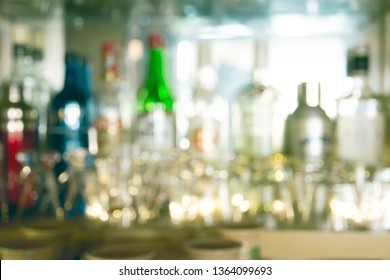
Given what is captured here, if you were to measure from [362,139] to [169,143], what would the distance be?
0.33 metres

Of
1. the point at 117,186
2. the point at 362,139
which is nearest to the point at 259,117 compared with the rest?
the point at 362,139

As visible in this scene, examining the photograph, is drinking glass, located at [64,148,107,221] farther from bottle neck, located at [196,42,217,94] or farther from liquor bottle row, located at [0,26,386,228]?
bottle neck, located at [196,42,217,94]

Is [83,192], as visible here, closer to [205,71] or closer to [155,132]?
[155,132]

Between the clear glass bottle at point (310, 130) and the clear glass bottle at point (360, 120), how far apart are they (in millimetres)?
24

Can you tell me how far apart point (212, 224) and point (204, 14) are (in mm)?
470

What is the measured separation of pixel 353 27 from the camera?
1072mm

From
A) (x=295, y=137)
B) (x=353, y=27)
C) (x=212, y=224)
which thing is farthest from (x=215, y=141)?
(x=353, y=27)

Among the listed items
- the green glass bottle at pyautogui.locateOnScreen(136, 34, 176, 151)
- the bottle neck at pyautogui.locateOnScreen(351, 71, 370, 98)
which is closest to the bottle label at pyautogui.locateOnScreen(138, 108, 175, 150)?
the green glass bottle at pyautogui.locateOnScreen(136, 34, 176, 151)

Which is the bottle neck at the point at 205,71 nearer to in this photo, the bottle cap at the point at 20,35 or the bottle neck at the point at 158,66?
the bottle neck at the point at 158,66

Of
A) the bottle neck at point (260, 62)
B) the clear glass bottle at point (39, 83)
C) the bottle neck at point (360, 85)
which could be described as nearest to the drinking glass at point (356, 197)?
the bottle neck at point (360, 85)

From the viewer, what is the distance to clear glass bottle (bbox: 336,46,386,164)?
0.90 m

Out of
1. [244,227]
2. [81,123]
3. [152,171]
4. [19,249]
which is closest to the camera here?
[19,249]

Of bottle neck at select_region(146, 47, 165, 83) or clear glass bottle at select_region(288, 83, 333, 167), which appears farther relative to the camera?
bottle neck at select_region(146, 47, 165, 83)
